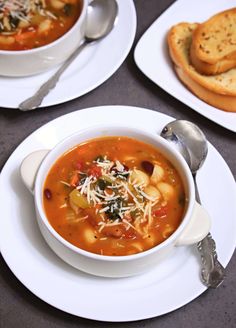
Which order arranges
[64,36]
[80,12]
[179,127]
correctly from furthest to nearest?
[80,12]
[64,36]
[179,127]

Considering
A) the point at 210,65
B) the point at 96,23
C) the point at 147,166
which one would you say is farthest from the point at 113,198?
the point at 96,23

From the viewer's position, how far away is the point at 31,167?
5.24ft

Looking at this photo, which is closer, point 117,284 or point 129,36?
point 117,284

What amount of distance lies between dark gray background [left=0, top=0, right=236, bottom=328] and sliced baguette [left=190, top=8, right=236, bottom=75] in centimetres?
17

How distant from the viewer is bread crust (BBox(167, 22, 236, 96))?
6.61 ft

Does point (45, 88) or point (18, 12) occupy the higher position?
point (18, 12)

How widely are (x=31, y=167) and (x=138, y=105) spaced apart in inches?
24.6

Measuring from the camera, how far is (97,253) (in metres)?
1.48

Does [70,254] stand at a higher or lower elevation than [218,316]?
higher

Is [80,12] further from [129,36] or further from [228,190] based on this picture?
[228,190]

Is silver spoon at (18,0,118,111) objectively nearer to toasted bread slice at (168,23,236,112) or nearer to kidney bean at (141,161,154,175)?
toasted bread slice at (168,23,236,112)

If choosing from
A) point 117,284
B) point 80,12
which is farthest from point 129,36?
point 117,284

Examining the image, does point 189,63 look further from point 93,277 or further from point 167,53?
point 93,277

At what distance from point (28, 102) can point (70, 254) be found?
64 centimetres
